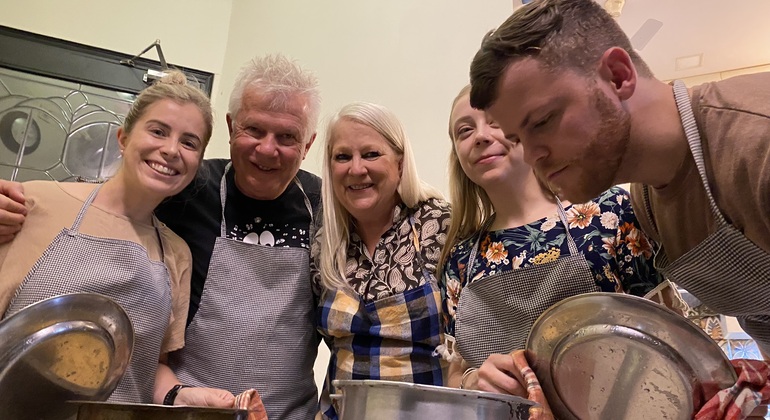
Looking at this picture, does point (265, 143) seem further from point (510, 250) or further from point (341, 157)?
point (510, 250)

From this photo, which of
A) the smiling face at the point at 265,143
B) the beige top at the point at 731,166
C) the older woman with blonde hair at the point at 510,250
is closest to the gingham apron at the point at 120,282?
the smiling face at the point at 265,143

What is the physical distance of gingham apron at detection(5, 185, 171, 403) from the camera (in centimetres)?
88

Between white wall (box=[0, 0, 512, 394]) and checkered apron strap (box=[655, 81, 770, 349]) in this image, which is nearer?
checkered apron strap (box=[655, 81, 770, 349])

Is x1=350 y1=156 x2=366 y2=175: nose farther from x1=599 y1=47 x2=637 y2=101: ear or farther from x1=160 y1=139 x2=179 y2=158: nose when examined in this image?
x1=599 y1=47 x2=637 y2=101: ear

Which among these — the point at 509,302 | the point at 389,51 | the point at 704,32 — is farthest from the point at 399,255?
the point at 704,32

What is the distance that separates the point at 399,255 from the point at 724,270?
1.93ft

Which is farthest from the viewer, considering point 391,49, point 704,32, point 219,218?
point 704,32

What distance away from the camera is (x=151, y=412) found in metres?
0.55

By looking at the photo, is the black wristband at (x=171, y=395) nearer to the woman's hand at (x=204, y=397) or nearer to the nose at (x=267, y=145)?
the woman's hand at (x=204, y=397)

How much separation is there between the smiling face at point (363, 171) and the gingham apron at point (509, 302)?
283 millimetres

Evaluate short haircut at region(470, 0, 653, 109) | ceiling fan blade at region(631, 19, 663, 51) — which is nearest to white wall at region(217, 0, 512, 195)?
short haircut at region(470, 0, 653, 109)

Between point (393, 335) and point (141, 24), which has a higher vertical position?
point (141, 24)

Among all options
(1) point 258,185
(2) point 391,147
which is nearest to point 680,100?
(2) point 391,147

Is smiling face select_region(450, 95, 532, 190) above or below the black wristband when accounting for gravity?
above
